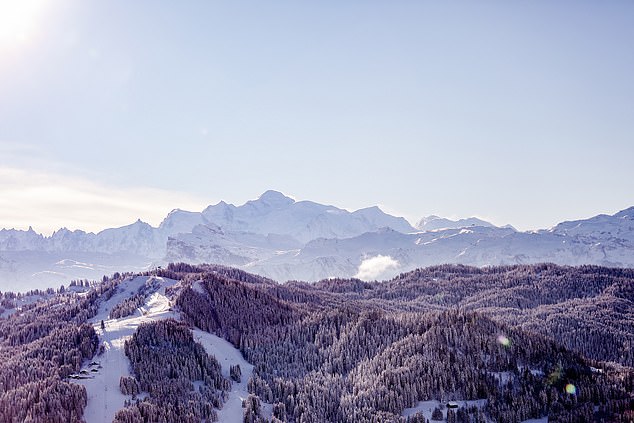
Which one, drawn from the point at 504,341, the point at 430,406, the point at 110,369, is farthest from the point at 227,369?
the point at 504,341

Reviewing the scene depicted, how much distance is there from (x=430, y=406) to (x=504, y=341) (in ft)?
143

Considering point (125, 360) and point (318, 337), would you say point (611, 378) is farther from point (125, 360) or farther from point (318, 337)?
point (125, 360)

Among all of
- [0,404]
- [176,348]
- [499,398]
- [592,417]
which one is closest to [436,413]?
[499,398]

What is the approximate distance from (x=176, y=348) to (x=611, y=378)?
129671mm

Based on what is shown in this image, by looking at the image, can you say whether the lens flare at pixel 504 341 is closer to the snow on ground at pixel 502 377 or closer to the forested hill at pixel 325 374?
the forested hill at pixel 325 374

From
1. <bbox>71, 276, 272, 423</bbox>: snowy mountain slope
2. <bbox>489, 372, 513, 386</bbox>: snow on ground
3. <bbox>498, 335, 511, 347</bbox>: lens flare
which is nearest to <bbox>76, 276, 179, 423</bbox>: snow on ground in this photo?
<bbox>71, 276, 272, 423</bbox>: snowy mountain slope

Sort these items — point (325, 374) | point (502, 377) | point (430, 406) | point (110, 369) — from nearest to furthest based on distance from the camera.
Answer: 1. point (110, 369)
2. point (430, 406)
3. point (502, 377)
4. point (325, 374)

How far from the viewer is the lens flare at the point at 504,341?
179m

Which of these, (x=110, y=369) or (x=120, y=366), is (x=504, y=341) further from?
(x=110, y=369)

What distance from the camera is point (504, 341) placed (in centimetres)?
18175

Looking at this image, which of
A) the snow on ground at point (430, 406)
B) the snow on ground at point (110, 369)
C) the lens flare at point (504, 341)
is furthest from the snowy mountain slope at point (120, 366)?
the lens flare at point (504, 341)

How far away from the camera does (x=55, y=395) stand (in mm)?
119250

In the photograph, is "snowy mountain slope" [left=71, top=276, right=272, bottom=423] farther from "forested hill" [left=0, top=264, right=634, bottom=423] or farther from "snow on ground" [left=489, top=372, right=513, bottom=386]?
"snow on ground" [left=489, top=372, right=513, bottom=386]

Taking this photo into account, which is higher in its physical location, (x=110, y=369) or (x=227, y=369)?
(x=110, y=369)
